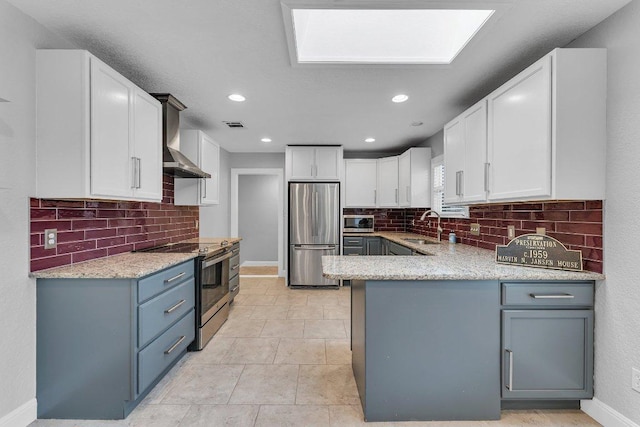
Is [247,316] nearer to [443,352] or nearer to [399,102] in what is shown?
[443,352]

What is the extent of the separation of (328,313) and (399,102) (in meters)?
2.48

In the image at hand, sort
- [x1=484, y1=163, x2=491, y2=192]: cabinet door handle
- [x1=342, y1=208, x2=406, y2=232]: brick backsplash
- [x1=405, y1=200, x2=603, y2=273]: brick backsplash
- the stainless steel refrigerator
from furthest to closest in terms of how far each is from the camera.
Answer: [x1=342, y1=208, x2=406, y2=232]: brick backsplash
the stainless steel refrigerator
[x1=484, y1=163, x2=491, y2=192]: cabinet door handle
[x1=405, y1=200, x2=603, y2=273]: brick backsplash

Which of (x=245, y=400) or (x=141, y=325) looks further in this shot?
(x=245, y=400)

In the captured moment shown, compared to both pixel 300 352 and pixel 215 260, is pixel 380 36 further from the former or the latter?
pixel 300 352

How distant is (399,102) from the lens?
2938mm

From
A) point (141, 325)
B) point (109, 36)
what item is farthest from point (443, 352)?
point (109, 36)

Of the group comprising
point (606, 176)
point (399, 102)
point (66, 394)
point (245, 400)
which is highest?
point (399, 102)

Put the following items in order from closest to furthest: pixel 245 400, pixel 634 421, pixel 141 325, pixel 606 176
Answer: pixel 634 421 → pixel 606 176 → pixel 141 325 → pixel 245 400

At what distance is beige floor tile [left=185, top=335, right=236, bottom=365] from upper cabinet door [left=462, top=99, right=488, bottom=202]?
2.50 metres

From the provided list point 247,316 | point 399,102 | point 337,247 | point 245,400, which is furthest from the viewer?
point 337,247

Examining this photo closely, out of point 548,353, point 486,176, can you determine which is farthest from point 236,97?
point 548,353

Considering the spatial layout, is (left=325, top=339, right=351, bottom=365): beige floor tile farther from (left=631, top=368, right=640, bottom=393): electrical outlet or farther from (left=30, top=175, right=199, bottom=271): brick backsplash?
(left=30, top=175, right=199, bottom=271): brick backsplash

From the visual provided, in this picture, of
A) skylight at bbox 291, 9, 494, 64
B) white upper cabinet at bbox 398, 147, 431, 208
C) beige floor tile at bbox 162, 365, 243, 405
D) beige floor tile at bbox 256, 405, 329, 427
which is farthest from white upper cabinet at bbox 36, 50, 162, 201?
white upper cabinet at bbox 398, 147, 431, 208

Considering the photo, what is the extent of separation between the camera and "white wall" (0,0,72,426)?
5.20ft
